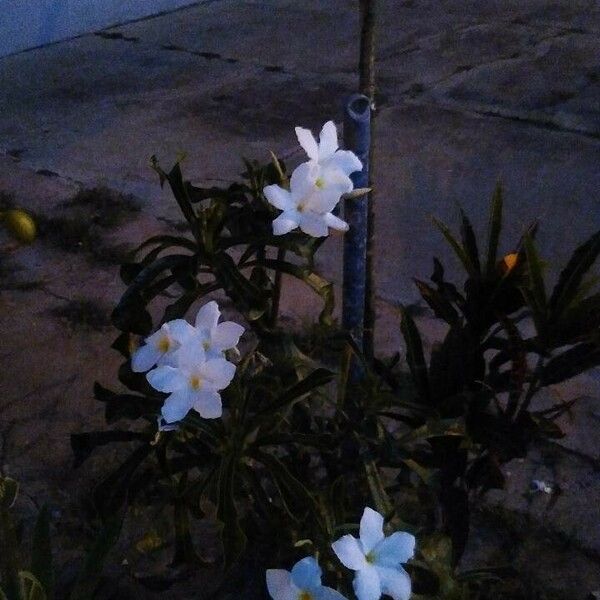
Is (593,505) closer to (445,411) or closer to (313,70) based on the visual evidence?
(445,411)

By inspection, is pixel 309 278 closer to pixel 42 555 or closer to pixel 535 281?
pixel 535 281

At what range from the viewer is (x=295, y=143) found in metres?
4.01

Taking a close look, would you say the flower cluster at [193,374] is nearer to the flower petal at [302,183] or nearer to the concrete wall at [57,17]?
the flower petal at [302,183]

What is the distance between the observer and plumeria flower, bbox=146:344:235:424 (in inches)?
50.9

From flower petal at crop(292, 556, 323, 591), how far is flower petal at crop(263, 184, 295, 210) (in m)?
0.53

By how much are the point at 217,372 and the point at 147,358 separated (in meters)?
0.16

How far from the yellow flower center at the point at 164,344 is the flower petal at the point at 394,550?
0.44m

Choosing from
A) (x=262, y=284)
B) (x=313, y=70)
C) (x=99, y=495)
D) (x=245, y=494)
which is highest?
(x=262, y=284)

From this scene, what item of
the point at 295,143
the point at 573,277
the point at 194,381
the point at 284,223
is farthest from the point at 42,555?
the point at 295,143

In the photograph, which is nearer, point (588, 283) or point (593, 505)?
point (588, 283)

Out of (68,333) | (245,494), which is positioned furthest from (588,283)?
(68,333)

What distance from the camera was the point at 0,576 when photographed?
1.47 meters

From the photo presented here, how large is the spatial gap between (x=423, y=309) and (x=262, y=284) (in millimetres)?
1121

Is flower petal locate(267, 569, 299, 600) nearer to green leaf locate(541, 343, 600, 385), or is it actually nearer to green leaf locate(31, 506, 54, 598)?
green leaf locate(31, 506, 54, 598)
